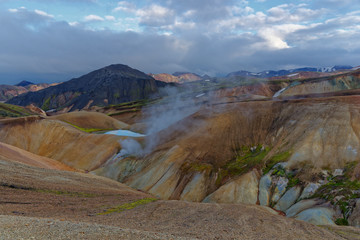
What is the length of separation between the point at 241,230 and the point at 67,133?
5986cm

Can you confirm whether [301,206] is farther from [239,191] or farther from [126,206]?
[126,206]

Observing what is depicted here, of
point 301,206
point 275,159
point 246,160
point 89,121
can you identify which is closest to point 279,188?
point 301,206

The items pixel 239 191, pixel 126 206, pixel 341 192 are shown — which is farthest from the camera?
pixel 239 191

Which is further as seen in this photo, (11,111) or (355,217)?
(11,111)

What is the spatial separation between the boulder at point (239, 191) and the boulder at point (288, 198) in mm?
3361

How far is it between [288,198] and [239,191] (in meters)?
6.52

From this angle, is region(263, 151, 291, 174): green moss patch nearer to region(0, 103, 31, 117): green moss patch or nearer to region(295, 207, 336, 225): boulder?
region(295, 207, 336, 225): boulder

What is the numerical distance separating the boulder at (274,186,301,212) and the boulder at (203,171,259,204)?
3361 mm

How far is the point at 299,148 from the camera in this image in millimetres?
41562

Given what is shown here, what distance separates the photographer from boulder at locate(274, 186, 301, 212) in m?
35.0

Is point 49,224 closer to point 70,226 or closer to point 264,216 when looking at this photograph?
point 70,226

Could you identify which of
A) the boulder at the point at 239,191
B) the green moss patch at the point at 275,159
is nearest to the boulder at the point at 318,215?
the boulder at the point at 239,191

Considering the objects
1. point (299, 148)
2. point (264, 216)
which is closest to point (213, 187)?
point (299, 148)

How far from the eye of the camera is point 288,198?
35.6 metres
